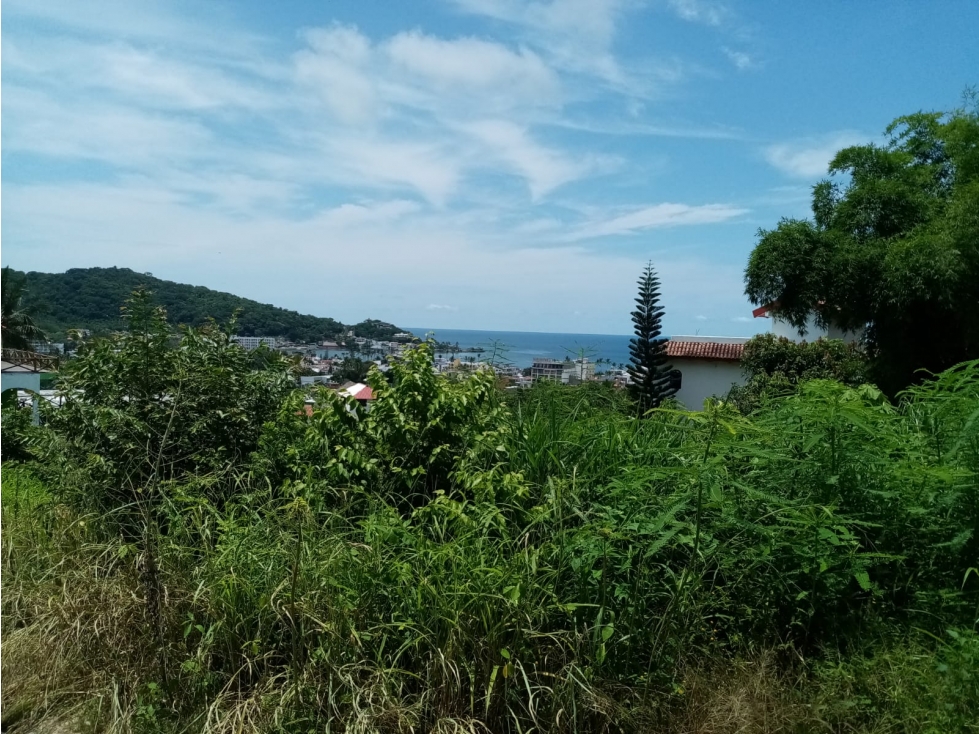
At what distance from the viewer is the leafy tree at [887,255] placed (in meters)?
13.6

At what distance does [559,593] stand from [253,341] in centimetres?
276

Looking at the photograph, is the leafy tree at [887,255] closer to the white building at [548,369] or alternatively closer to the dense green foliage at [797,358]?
the dense green foliage at [797,358]

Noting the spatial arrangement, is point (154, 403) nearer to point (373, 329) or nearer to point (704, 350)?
point (373, 329)

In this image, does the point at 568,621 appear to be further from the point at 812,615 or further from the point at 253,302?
the point at 253,302

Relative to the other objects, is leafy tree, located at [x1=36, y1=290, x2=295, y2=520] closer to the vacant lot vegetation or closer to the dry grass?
the vacant lot vegetation

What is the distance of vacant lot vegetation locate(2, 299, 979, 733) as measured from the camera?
238 cm

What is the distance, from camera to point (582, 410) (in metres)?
4.32

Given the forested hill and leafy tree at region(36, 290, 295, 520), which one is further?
the forested hill

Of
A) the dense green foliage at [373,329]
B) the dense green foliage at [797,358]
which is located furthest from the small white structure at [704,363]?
the dense green foliage at [373,329]

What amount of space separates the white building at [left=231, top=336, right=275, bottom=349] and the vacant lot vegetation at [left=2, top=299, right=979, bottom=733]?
119cm

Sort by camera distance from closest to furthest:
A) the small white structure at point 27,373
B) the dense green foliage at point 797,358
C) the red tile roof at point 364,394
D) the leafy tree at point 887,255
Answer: the red tile roof at point 364,394, the small white structure at point 27,373, the leafy tree at point 887,255, the dense green foliage at point 797,358

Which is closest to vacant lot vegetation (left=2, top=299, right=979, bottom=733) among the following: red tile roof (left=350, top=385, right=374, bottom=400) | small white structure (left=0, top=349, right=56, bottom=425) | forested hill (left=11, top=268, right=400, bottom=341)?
red tile roof (left=350, top=385, right=374, bottom=400)

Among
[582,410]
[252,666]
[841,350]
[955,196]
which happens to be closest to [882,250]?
[955,196]

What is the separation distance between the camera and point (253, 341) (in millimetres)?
4637
